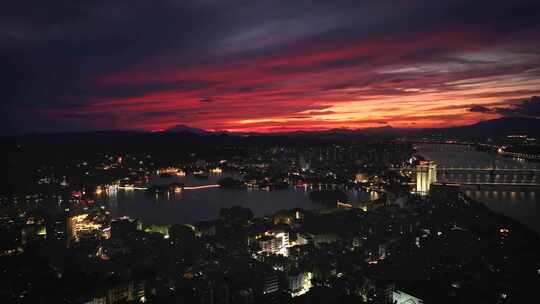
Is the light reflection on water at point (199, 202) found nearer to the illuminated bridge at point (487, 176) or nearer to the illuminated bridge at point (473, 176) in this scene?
the illuminated bridge at point (473, 176)

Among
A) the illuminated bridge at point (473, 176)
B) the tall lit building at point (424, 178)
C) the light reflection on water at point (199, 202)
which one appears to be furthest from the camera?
the illuminated bridge at point (473, 176)

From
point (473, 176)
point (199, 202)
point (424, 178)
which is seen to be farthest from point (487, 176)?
point (199, 202)

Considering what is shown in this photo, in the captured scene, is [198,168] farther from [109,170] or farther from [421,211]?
[421,211]

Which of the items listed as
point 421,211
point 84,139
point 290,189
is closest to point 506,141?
point 290,189

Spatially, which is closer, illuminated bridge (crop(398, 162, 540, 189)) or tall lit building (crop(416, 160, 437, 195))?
tall lit building (crop(416, 160, 437, 195))

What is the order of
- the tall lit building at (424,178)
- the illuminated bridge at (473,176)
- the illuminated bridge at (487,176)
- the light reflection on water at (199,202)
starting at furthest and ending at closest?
the illuminated bridge at (487,176) < the illuminated bridge at (473,176) < the tall lit building at (424,178) < the light reflection on water at (199,202)

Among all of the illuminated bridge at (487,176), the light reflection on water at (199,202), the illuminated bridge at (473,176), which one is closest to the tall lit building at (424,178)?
the illuminated bridge at (473,176)

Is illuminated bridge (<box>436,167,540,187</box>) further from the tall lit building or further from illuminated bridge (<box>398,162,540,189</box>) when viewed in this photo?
the tall lit building

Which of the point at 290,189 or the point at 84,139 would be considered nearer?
the point at 290,189

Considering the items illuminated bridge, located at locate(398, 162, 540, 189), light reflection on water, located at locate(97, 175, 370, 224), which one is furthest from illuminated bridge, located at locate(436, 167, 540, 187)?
light reflection on water, located at locate(97, 175, 370, 224)

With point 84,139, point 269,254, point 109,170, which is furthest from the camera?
point 84,139

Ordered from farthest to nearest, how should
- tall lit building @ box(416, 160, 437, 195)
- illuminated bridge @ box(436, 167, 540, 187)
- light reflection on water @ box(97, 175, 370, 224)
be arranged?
illuminated bridge @ box(436, 167, 540, 187), tall lit building @ box(416, 160, 437, 195), light reflection on water @ box(97, 175, 370, 224)
